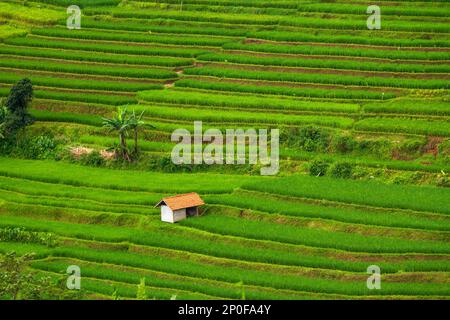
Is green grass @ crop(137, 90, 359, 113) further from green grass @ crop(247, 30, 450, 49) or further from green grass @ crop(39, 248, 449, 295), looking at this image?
green grass @ crop(39, 248, 449, 295)

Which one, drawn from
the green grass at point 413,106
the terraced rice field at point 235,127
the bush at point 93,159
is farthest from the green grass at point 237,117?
the bush at point 93,159

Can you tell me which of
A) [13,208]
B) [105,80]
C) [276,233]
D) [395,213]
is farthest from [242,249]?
[105,80]

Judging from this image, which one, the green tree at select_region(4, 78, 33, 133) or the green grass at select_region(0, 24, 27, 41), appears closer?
the green tree at select_region(4, 78, 33, 133)

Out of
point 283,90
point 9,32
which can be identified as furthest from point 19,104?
point 9,32

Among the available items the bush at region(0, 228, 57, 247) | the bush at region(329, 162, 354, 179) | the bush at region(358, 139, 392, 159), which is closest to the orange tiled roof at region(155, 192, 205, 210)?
the bush at region(0, 228, 57, 247)

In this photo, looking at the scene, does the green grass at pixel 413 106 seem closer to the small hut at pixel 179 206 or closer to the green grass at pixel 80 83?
the green grass at pixel 80 83
